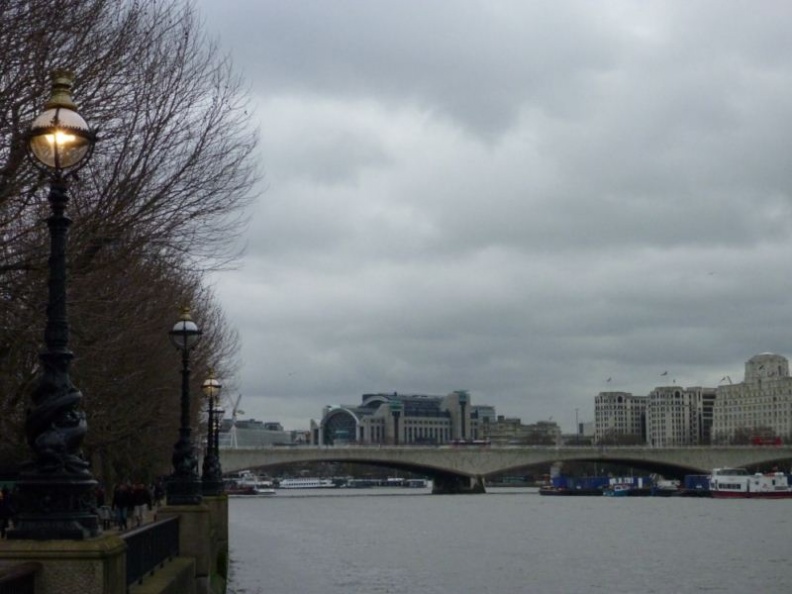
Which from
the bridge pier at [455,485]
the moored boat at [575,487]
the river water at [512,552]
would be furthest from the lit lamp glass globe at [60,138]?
the moored boat at [575,487]

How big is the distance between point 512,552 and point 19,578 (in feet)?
173

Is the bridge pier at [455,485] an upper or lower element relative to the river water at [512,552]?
upper

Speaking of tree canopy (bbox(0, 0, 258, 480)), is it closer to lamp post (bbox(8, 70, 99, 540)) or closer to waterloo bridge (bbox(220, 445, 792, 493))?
lamp post (bbox(8, 70, 99, 540))

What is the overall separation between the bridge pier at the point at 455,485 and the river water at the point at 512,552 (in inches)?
1881

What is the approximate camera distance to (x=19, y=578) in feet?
34.6

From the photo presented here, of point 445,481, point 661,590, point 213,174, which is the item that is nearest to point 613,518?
point 661,590

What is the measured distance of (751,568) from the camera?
53406mm

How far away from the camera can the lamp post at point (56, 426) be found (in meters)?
11.5

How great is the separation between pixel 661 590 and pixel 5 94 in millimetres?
34613

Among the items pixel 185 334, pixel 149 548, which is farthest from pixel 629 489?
pixel 149 548

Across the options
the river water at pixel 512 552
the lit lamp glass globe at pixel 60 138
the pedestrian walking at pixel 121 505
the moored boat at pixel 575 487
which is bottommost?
the river water at pixel 512 552

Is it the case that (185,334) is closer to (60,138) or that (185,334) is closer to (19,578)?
(60,138)

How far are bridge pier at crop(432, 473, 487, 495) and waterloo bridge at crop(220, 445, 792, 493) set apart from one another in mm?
171

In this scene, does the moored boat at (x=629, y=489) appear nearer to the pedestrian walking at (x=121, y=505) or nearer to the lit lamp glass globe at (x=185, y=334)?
the pedestrian walking at (x=121, y=505)
